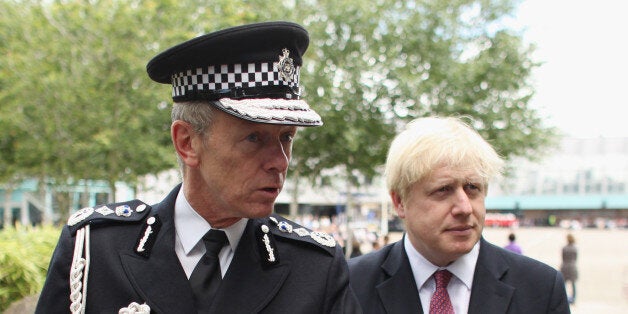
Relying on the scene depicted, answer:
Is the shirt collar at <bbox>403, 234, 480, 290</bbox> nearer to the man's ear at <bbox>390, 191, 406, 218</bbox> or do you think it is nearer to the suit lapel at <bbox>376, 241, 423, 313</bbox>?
the suit lapel at <bbox>376, 241, 423, 313</bbox>

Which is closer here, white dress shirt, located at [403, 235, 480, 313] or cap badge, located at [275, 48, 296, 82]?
cap badge, located at [275, 48, 296, 82]

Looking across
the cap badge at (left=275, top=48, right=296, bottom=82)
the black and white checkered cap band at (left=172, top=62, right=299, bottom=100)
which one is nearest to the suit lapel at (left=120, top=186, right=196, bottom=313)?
the black and white checkered cap band at (left=172, top=62, right=299, bottom=100)

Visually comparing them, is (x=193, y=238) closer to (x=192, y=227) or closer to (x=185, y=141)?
(x=192, y=227)

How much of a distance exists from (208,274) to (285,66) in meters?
0.66

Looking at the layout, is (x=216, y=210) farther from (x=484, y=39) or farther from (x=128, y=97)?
(x=484, y=39)

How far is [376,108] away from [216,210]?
49.5 ft

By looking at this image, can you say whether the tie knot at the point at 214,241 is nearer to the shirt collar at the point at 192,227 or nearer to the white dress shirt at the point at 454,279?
the shirt collar at the point at 192,227

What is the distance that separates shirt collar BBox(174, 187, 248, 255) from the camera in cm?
198

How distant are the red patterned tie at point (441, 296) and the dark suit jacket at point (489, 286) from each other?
0.24 ft

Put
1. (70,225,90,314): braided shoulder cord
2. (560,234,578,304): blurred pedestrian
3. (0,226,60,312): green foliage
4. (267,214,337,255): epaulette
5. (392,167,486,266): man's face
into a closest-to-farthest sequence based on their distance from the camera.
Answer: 1. (70,225,90,314): braided shoulder cord
2. (267,214,337,255): epaulette
3. (392,167,486,266): man's face
4. (0,226,60,312): green foliage
5. (560,234,578,304): blurred pedestrian

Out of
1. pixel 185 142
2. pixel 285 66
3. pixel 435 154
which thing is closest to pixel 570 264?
pixel 435 154

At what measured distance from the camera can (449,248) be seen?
8.09ft

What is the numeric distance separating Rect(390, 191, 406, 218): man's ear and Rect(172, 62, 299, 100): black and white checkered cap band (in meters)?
0.90

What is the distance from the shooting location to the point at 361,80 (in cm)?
1650
